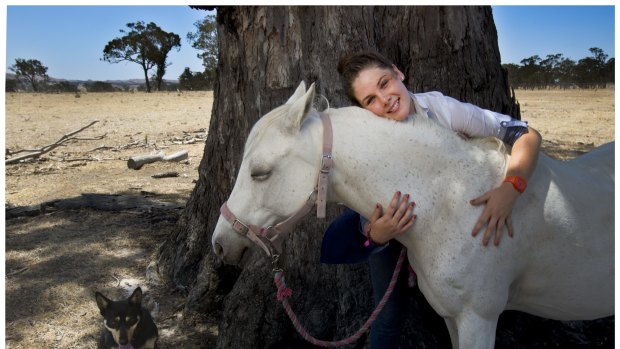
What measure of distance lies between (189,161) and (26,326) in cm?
558

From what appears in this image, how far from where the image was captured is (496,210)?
1.87 metres

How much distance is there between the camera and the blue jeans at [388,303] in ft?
8.11

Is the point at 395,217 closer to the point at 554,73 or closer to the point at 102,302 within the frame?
the point at 102,302

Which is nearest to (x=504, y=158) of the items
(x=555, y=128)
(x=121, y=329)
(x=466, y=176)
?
(x=466, y=176)

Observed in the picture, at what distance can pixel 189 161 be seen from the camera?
888cm

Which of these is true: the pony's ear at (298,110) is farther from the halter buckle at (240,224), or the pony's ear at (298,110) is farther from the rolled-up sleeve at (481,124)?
the rolled-up sleeve at (481,124)

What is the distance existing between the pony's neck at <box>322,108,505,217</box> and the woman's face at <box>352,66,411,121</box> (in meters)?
0.06

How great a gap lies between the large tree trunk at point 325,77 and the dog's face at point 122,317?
542 mm

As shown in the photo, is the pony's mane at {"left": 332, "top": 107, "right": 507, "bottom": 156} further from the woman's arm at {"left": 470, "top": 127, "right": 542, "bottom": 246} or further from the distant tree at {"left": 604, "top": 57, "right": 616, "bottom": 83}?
the distant tree at {"left": 604, "top": 57, "right": 616, "bottom": 83}

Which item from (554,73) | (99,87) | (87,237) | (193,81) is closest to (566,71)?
(554,73)

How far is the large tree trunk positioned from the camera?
9.50ft

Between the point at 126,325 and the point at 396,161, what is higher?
the point at 396,161

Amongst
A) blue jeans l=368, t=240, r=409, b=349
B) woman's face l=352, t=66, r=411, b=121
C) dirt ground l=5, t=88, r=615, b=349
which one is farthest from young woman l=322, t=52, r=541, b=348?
dirt ground l=5, t=88, r=615, b=349

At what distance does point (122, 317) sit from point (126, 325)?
0.19 feet
